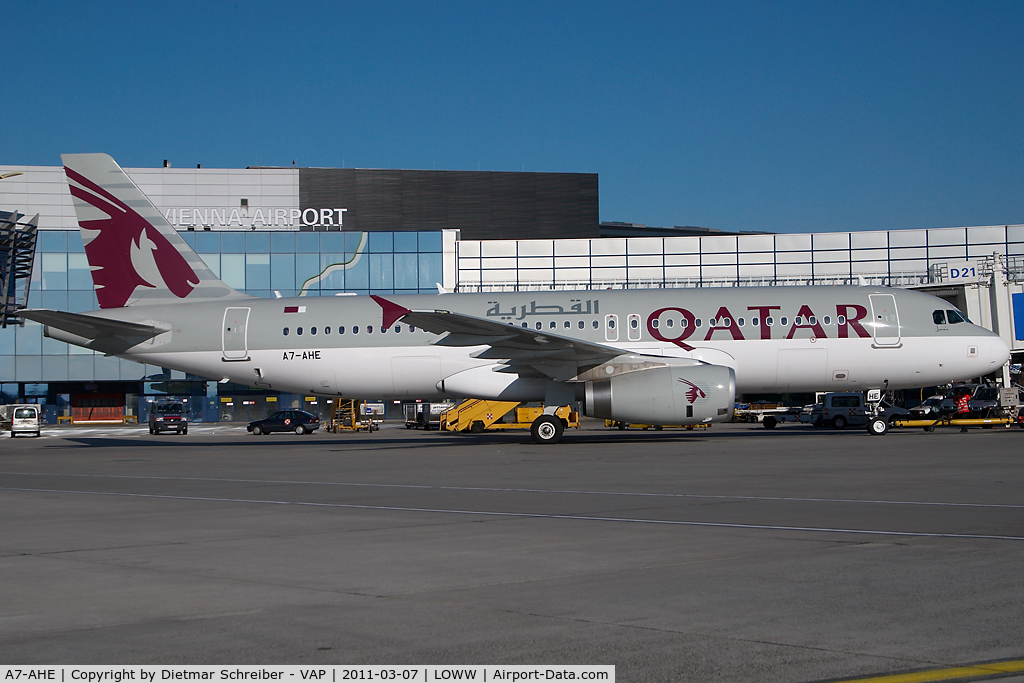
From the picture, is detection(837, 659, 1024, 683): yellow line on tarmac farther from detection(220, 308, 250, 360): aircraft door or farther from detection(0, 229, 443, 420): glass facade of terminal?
detection(0, 229, 443, 420): glass facade of terminal

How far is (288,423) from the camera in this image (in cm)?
4403

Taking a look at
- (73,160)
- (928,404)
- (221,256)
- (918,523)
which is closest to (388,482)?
(918,523)

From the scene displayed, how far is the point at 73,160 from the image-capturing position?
26.6 m

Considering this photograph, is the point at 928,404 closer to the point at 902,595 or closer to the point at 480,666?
the point at 902,595

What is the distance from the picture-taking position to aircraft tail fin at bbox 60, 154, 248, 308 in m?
26.6

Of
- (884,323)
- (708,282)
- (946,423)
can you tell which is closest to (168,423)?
(884,323)

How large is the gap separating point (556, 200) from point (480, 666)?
68241 millimetres

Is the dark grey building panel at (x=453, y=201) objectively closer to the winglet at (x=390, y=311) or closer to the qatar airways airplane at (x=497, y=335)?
the qatar airways airplane at (x=497, y=335)

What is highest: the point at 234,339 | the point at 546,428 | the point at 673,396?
the point at 234,339

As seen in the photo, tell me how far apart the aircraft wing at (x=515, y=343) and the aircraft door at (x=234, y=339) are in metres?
5.32

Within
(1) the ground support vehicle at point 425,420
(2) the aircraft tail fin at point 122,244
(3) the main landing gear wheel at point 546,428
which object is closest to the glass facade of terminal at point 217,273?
(1) the ground support vehicle at point 425,420

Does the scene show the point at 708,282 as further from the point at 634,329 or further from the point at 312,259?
the point at 634,329

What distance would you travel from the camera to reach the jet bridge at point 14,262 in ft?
191

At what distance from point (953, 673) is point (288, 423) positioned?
42094 millimetres
